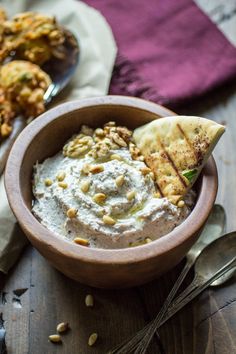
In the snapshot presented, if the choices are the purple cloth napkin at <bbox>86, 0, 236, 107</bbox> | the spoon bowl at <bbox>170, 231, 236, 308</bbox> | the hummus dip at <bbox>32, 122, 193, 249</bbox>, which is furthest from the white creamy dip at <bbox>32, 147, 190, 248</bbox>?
the purple cloth napkin at <bbox>86, 0, 236, 107</bbox>

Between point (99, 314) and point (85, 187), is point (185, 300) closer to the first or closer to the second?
point (99, 314)

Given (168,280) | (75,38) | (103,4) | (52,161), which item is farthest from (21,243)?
(103,4)

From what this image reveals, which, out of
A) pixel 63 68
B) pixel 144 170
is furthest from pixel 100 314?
pixel 63 68

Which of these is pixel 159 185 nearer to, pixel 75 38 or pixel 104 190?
pixel 104 190

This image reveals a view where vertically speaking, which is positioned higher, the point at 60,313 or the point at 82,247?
the point at 82,247

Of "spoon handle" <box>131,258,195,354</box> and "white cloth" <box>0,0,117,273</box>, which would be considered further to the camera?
"white cloth" <box>0,0,117,273</box>

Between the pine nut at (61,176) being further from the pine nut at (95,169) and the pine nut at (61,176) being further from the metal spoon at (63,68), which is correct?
the metal spoon at (63,68)

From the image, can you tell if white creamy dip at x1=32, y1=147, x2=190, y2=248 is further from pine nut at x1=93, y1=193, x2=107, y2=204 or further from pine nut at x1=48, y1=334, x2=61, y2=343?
pine nut at x1=48, y1=334, x2=61, y2=343
